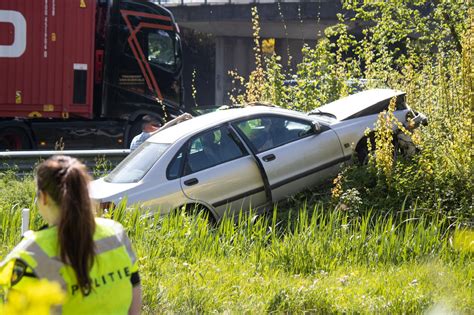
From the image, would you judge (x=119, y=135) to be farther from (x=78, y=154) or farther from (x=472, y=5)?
(x=472, y=5)

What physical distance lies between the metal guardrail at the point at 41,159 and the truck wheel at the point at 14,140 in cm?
679

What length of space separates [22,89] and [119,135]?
259cm

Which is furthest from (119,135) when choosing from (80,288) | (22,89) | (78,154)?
(80,288)

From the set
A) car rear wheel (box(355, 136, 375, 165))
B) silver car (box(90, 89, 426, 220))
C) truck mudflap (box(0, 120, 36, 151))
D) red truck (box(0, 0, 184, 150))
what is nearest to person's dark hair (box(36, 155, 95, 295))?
silver car (box(90, 89, 426, 220))

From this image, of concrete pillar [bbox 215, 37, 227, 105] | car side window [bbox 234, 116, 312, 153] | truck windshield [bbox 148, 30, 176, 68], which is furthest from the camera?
concrete pillar [bbox 215, 37, 227, 105]

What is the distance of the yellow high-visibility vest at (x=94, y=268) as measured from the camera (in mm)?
3293

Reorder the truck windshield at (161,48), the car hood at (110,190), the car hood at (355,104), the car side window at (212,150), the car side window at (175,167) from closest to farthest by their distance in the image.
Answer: the car hood at (110,190) < the car side window at (175,167) < the car side window at (212,150) < the car hood at (355,104) < the truck windshield at (161,48)

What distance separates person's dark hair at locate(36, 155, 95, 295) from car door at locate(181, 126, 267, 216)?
6.03 m

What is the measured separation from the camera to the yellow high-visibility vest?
3.29 metres

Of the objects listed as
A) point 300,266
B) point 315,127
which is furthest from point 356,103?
point 300,266

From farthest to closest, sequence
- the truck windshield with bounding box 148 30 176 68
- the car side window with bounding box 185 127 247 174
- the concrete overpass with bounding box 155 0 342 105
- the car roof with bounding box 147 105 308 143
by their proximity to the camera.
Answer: the concrete overpass with bounding box 155 0 342 105 → the truck windshield with bounding box 148 30 176 68 → the car roof with bounding box 147 105 308 143 → the car side window with bounding box 185 127 247 174

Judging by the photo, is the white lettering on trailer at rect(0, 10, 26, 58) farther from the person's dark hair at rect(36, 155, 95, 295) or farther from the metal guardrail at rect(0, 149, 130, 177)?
the person's dark hair at rect(36, 155, 95, 295)

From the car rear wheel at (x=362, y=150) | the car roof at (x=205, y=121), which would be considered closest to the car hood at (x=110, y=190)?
the car roof at (x=205, y=121)

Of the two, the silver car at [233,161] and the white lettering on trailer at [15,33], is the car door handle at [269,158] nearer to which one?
the silver car at [233,161]
